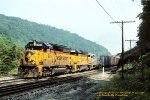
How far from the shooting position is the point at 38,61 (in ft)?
106

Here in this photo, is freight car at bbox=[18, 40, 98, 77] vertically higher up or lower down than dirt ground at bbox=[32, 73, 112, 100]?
higher up

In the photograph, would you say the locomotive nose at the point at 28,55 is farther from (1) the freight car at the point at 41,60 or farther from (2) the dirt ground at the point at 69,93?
(2) the dirt ground at the point at 69,93

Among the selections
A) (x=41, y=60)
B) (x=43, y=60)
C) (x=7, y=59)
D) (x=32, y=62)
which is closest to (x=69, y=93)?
(x=32, y=62)

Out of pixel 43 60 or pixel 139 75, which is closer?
pixel 139 75

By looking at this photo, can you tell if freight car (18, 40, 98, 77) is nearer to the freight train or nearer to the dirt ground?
the freight train

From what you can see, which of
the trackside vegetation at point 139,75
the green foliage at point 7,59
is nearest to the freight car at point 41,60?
the trackside vegetation at point 139,75

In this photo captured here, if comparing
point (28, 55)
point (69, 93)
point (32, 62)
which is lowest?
point (69, 93)

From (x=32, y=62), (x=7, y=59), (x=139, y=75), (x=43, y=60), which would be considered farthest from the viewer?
(x=7, y=59)

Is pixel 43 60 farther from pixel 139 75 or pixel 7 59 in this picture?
pixel 7 59

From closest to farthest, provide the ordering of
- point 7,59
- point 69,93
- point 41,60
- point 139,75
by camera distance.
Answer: point 69,93
point 139,75
point 41,60
point 7,59

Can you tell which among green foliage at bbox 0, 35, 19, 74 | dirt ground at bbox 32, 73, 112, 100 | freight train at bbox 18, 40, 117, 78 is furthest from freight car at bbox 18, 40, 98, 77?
green foliage at bbox 0, 35, 19, 74

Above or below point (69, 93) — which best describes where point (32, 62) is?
above

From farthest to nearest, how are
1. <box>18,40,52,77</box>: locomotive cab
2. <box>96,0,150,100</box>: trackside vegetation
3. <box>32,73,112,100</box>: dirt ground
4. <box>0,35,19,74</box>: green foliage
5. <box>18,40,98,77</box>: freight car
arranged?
<box>0,35,19,74</box>: green foliage, <box>18,40,98,77</box>: freight car, <box>18,40,52,77</box>: locomotive cab, <box>32,73,112,100</box>: dirt ground, <box>96,0,150,100</box>: trackside vegetation

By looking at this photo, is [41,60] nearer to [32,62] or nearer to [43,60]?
[43,60]
